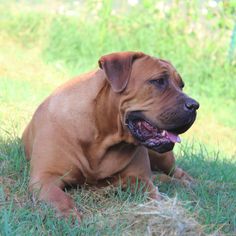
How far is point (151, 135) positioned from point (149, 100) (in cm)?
23

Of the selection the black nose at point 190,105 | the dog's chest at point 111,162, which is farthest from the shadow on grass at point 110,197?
the black nose at point 190,105

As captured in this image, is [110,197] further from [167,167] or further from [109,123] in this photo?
[167,167]

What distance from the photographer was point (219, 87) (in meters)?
8.88

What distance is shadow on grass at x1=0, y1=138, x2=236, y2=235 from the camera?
11.3ft

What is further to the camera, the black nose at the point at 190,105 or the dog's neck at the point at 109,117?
the dog's neck at the point at 109,117

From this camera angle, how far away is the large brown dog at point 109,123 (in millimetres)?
4047

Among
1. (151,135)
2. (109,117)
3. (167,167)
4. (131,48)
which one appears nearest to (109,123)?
(109,117)

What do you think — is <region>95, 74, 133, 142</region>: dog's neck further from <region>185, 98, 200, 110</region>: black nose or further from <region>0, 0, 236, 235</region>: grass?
<region>0, 0, 236, 235</region>: grass

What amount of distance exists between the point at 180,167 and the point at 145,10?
4.84m

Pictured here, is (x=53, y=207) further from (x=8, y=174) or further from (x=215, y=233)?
(x=215, y=233)

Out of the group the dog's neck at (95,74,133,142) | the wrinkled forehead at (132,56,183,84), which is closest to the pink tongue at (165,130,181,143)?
the dog's neck at (95,74,133,142)

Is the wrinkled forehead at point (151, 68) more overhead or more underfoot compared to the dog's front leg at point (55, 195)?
more overhead

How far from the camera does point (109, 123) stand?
13.8 ft

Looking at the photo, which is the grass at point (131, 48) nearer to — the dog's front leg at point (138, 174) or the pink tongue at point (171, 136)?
the dog's front leg at point (138, 174)
